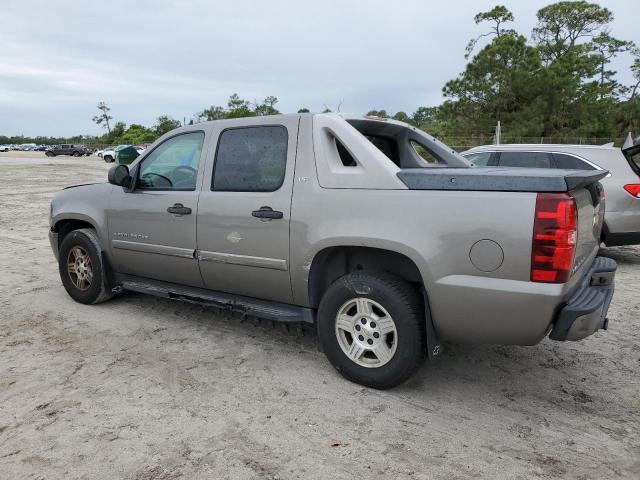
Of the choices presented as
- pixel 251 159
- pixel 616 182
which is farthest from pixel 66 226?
pixel 616 182

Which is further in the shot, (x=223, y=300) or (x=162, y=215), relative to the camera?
(x=162, y=215)

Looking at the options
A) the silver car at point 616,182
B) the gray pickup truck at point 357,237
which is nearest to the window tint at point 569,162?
the silver car at point 616,182

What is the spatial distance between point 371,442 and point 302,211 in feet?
5.18

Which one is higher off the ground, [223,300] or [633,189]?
[633,189]

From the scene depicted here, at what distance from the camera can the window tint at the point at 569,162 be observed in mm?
7111

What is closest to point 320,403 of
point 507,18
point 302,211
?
point 302,211

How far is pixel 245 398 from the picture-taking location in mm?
3371

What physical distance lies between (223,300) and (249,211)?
0.82m

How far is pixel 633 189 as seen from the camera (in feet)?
22.0

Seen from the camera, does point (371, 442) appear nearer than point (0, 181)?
Yes

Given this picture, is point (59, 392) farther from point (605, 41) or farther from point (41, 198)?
point (605, 41)

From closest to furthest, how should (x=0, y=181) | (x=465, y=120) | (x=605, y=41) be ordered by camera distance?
(x=0, y=181)
(x=465, y=120)
(x=605, y=41)

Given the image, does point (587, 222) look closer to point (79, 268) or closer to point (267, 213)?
point (267, 213)

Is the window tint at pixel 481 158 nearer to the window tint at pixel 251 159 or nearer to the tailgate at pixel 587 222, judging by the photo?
the tailgate at pixel 587 222
